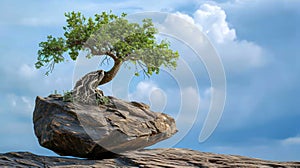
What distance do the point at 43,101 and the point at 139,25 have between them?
2403 mm

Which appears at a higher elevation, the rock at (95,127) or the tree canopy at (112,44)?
the tree canopy at (112,44)

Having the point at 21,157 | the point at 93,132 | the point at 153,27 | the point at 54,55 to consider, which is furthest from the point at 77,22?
the point at 21,157

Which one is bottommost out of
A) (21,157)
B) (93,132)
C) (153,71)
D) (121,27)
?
(21,157)

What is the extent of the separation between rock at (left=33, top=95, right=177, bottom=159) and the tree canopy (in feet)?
2.54

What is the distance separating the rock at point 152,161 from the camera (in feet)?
26.4

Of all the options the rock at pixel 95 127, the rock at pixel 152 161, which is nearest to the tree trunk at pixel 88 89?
A: the rock at pixel 95 127

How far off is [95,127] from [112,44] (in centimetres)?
167

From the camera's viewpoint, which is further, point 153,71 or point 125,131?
point 153,71

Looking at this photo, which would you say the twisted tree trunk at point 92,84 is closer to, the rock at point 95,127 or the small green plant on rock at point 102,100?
the small green plant on rock at point 102,100

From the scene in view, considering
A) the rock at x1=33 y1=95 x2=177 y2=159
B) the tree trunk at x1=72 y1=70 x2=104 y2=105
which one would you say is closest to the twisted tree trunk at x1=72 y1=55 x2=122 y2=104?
the tree trunk at x1=72 y1=70 x2=104 y2=105

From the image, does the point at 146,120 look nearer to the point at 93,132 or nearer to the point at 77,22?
the point at 93,132

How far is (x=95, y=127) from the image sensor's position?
7.93 metres

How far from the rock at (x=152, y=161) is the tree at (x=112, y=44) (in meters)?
1.64

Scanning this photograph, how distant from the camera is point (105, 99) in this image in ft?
28.1
